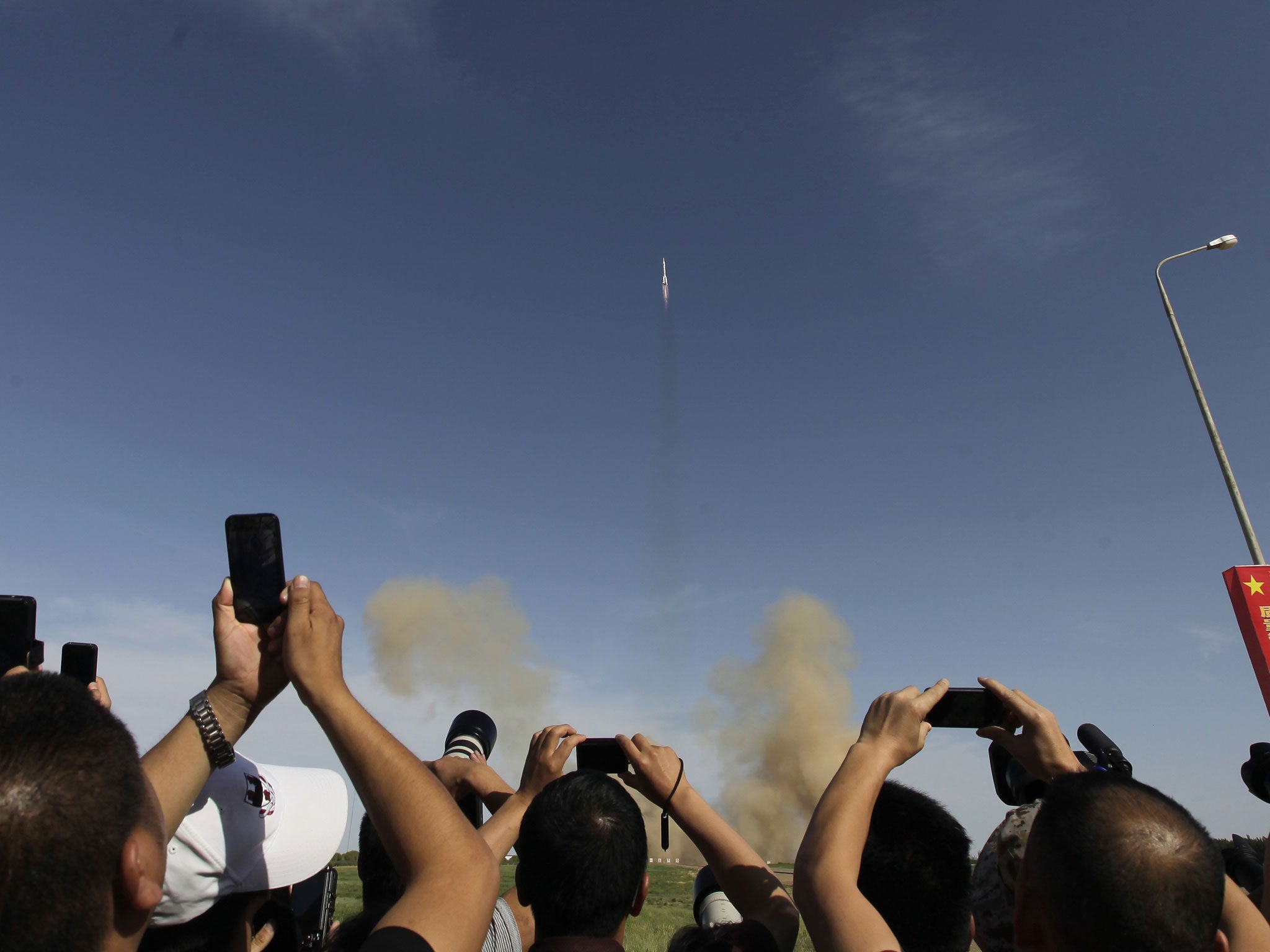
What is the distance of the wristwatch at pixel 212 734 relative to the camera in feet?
6.78

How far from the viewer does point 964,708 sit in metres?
2.90

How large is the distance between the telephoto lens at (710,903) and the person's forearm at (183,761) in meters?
1.76

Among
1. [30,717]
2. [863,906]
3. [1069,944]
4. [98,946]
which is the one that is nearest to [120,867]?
[98,946]

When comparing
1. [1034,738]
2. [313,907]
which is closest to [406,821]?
[313,907]

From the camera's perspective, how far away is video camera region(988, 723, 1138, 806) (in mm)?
3000

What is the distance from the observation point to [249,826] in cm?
234

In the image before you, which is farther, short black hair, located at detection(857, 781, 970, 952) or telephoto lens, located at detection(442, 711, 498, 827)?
telephoto lens, located at detection(442, 711, 498, 827)

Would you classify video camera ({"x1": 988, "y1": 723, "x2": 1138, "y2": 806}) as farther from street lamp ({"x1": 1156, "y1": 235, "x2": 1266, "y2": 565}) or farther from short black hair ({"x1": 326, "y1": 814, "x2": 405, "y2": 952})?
street lamp ({"x1": 1156, "y1": 235, "x2": 1266, "y2": 565})

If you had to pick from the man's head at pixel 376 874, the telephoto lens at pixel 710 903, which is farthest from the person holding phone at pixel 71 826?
the telephoto lens at pixel 710 903

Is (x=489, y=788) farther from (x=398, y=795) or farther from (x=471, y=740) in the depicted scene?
(x=398, y=795)

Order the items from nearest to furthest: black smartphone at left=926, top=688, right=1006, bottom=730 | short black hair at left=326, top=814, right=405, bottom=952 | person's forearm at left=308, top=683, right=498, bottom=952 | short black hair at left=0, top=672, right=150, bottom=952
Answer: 1. short black hair at left=0, top=672, right=150, bottom=952
2. person's forearm at left=308, top=683, right=498, bottom=952
3. short black hair at left=326, top=814, right=405, bottom=952
4. black smartphone at left=926, top=688, right=1006, bottom=730

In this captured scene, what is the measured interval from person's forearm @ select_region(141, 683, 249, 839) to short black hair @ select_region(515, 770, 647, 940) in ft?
2.83

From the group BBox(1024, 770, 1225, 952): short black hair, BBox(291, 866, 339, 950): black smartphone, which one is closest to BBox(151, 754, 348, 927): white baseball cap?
BBox(291, 866, 339, 950): black smartphone

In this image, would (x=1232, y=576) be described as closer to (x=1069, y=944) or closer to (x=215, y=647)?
(x=1069, y=944)
